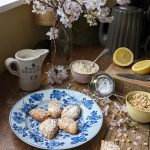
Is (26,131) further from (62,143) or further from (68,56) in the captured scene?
(68,56)

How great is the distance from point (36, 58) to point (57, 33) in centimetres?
15

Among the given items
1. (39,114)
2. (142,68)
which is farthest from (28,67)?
(142,68)

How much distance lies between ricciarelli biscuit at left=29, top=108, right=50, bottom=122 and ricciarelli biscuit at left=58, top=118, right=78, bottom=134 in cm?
5

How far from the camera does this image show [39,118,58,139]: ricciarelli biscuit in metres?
0.64

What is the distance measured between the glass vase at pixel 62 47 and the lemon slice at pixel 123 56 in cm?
18

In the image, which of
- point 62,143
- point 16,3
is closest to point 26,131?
point 62,143

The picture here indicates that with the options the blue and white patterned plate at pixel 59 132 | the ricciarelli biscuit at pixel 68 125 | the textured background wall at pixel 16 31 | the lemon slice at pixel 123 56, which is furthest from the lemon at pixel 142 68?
the textured background wall at pixel 16 31

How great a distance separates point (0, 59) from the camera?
953mm

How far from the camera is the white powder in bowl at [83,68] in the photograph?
892 mm

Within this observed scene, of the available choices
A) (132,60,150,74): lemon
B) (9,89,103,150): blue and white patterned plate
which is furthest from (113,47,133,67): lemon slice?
(9,89,103,150): blue and white patterned plate

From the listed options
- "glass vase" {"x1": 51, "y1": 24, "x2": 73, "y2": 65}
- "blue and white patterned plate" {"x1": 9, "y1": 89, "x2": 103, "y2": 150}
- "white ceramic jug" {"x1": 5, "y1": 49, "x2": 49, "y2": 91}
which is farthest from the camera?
"glass vase" {"x1": 51, "y1": 24, "x2": 73, "y2": 65}

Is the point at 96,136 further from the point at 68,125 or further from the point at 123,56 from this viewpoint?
the point at 123,56

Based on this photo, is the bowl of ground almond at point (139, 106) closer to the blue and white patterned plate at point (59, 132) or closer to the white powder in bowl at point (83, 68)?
the blue and white patterned plate at point (59, 132)

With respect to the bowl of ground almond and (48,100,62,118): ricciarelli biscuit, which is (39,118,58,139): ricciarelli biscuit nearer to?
(48,100,62,118): ricciarelli biscuit
